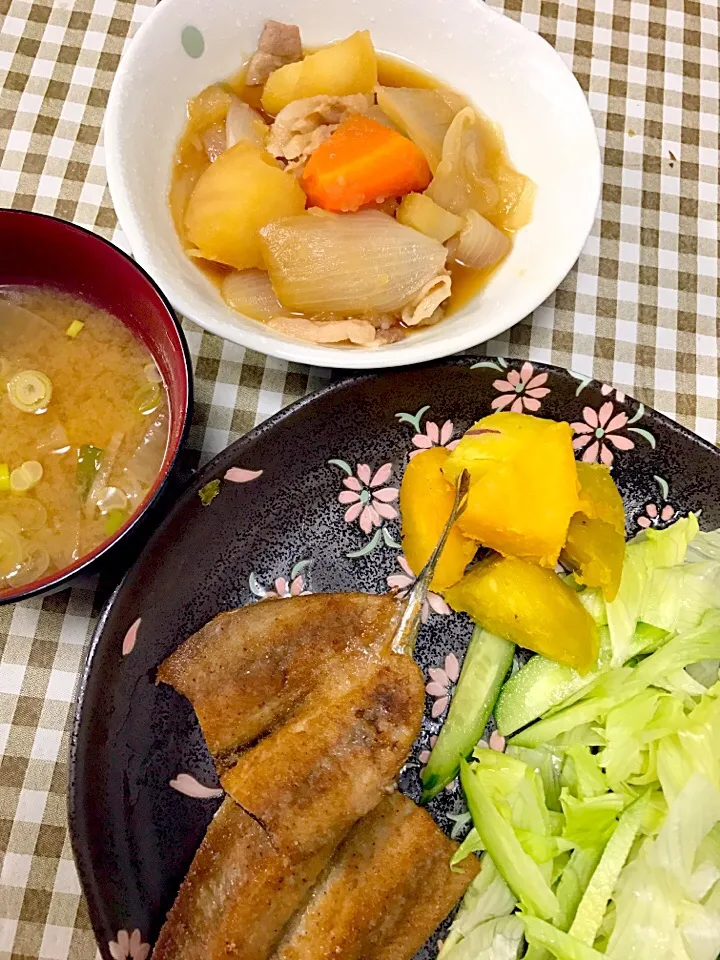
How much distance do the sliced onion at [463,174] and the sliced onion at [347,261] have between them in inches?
6.1

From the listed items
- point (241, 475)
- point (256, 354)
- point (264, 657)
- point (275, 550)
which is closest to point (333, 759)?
point (264, 657)

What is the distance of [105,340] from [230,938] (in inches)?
44.2

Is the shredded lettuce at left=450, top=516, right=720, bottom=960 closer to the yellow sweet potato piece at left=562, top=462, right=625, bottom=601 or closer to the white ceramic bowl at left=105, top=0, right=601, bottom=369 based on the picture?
the yellow sweet potato piece at left=562, top=462, right=625, bottom=601

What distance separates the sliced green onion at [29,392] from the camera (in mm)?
1533

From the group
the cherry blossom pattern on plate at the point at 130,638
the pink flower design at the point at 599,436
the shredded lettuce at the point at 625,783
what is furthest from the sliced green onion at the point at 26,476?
the pink flower design at the point at 599,436

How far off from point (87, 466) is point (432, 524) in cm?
68

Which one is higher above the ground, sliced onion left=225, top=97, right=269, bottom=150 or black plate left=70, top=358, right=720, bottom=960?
sliced onion left=225, top=97, right=269, bottom=150

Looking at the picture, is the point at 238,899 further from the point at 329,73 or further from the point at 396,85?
the point at 396,85

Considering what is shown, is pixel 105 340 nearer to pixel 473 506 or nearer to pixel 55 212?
pixel 55 212

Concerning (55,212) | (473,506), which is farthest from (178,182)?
(473,506)

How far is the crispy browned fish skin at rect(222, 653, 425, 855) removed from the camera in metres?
1.33

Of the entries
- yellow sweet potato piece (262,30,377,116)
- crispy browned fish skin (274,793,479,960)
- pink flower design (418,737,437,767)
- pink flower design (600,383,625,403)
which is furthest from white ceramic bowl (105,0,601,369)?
crispy browned fish skin (274,793,479,960)

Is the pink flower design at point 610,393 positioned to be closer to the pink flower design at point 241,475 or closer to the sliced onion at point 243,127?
the pink flower design at point 241,475

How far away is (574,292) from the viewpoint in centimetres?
198
